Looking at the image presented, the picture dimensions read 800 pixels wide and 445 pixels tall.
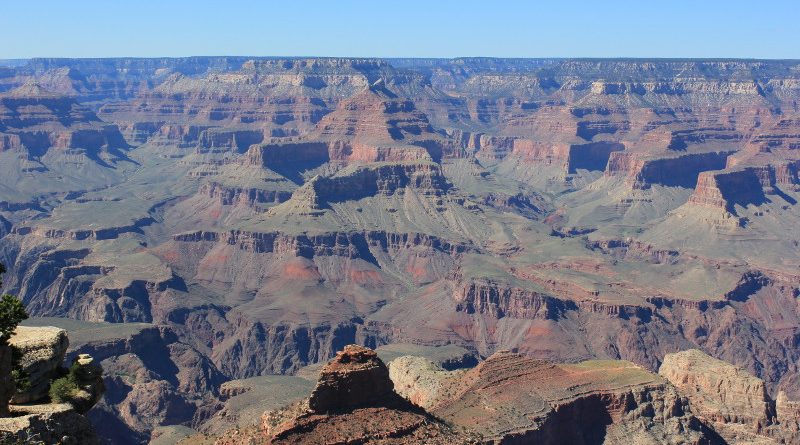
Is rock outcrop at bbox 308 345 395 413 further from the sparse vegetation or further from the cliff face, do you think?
the sparse vegetation

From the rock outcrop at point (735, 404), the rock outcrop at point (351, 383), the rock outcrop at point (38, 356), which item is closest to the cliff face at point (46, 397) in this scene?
the rock outcrop at point (38, 356)

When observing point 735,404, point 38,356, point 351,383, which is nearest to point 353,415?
point 351,383

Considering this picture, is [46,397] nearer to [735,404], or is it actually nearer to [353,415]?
[353,415]

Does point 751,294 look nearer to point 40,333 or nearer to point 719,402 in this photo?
point 719,402

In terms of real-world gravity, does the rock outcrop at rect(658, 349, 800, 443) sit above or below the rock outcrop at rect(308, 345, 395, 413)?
below

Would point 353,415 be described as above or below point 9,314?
below

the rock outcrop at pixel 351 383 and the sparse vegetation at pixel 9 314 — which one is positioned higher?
the sparse vegetation at pixel 9 314

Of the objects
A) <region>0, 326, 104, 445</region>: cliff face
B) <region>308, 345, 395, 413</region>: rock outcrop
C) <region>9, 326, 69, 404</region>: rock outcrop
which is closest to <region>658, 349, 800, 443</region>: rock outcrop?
<region>308, 345, 395, 413</region>: rock outcrop

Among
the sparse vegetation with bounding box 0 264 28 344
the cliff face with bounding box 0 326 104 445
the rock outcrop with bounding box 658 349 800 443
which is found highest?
the sparse vegetation with bounding box 0 264 28 344

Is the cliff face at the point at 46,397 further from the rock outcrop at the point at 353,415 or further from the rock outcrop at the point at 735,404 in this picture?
the rock outcrop at the point at 735,404

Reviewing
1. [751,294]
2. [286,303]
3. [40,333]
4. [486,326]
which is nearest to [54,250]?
[286,303]

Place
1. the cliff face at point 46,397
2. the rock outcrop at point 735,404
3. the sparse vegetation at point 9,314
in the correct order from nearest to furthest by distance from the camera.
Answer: the cliff face at point 46,397
the sparse vegetation at point 9,314
the rock outcrop at point 735,404
